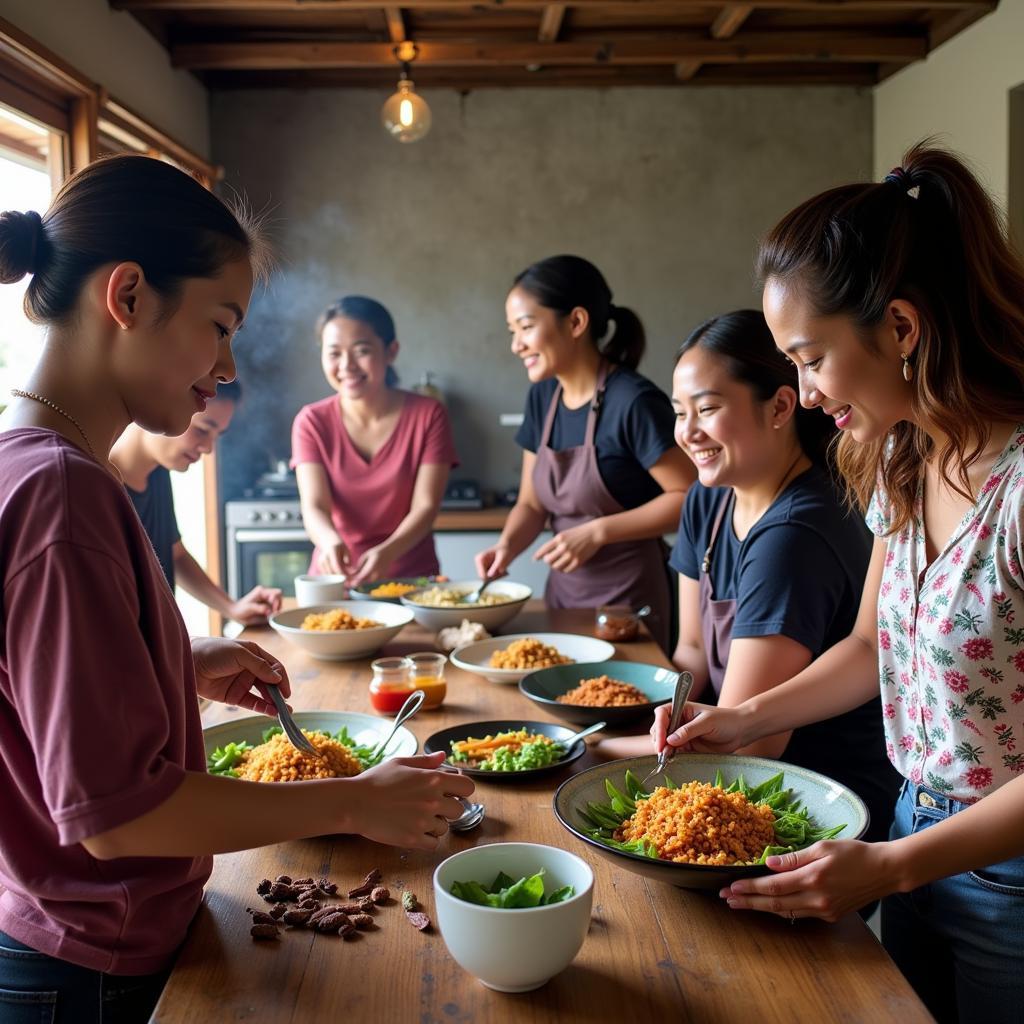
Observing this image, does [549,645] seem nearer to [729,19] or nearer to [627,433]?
[627,433]

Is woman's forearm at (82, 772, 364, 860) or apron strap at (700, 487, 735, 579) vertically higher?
apron strap at (700, 487, 735, 579)

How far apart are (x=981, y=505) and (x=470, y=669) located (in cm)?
116

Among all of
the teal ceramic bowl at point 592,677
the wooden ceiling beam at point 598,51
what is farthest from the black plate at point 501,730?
the wooden ceiling beam at point 598,51

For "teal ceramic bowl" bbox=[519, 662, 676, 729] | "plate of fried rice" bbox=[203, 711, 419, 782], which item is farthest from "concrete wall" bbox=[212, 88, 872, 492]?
"plate of fried rice" bbox=[203, 711, 419, 782]

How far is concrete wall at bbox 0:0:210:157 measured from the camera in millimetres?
3236

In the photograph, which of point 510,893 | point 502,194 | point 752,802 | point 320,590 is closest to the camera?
point 510,893

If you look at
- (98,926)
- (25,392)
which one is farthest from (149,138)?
(98,926)

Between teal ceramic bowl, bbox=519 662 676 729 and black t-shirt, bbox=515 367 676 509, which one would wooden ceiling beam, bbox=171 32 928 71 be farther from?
teal ceramic bowl, bbox=519 662 676 729

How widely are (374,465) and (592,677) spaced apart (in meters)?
1.54

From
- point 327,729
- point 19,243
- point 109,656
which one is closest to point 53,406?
point 19,243

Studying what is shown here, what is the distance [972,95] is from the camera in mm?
4258

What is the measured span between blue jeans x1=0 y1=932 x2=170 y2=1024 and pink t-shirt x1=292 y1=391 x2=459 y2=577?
2327 millimetres

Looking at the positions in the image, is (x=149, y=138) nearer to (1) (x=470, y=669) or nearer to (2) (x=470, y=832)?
Answer: (1) (x=470, y=669)

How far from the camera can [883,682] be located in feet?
4.93
